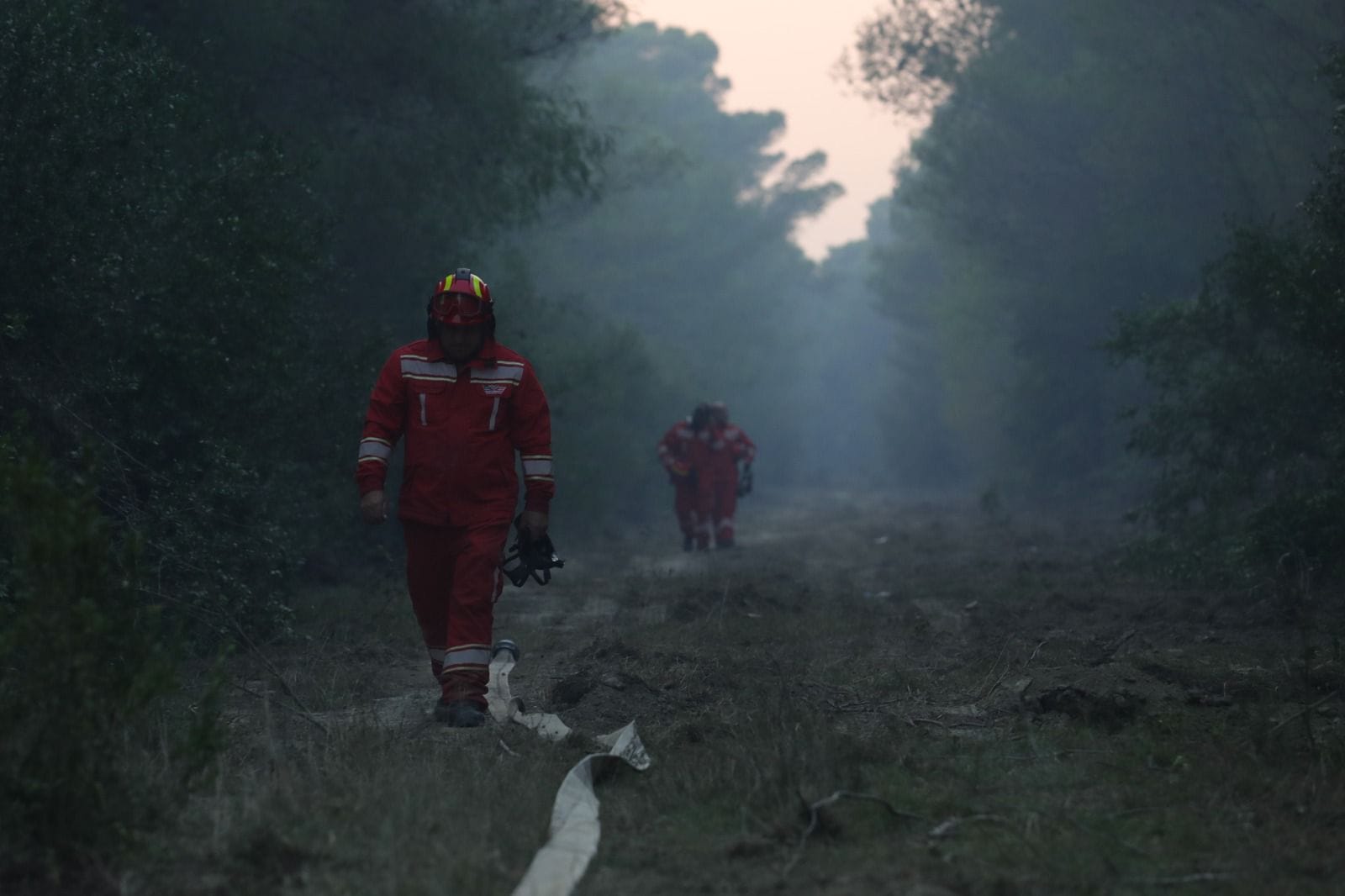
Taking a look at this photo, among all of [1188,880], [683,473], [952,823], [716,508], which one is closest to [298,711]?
[952,823]

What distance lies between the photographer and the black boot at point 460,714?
251 inches

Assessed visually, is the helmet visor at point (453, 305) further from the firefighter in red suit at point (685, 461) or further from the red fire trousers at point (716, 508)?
the red fire trousers at point (716, 508)

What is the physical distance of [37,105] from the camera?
7805mm

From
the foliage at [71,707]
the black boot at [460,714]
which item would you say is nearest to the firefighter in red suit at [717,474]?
the black boot at [460,714]

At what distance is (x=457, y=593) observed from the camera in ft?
21.7

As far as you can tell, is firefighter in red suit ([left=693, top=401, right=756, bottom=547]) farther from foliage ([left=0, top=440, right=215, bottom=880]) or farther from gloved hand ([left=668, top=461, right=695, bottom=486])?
foliage ([left=0, top=440, right=215, bottom=880])

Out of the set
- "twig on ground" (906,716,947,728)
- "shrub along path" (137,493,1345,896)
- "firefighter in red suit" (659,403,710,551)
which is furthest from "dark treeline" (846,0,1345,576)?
"firefighter in red suit" (659,403,710,551)

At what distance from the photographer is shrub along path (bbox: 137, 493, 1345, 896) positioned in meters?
4.07

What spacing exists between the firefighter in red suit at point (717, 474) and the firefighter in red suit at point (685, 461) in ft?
0.27

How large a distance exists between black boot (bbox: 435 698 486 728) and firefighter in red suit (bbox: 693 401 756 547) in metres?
12.9

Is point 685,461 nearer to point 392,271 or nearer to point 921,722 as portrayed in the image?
point 392,271

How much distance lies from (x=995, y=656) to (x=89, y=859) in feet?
17.0

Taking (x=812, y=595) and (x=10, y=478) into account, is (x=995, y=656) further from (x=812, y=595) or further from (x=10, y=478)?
(x=10, y=478)

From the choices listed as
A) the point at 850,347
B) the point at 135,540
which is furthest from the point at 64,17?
the point at 850,347
